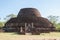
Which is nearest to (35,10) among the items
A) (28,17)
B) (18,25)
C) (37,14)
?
(37,14)

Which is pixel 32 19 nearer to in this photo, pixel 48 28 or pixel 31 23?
pixel 31 23

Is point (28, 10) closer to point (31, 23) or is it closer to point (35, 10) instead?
point (35, 10)

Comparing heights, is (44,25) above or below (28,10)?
below

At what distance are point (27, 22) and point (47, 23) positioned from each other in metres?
3.80

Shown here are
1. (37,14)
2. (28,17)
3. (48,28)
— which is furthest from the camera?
(37,14)

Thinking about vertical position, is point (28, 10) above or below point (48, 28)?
above

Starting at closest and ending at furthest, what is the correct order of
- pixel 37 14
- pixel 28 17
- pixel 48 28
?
pixel 48 28 → pixel 28 17 → pixel 37 14

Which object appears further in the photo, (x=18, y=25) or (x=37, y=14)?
(x=37, y=14)

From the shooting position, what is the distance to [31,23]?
103 feet

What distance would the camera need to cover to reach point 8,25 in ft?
105

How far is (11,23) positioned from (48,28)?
7024 mm

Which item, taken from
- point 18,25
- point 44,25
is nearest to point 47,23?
point 44,25

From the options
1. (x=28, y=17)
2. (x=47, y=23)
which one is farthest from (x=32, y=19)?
(x=47, y=23)

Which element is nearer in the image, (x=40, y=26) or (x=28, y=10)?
(x=40, y=26)
